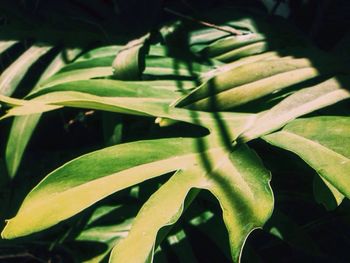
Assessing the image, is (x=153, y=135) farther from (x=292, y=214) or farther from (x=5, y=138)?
(x=5, y=138)

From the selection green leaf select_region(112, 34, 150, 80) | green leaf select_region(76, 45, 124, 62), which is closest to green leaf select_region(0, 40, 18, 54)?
green leaf select_region(76, 45, 124, 62)

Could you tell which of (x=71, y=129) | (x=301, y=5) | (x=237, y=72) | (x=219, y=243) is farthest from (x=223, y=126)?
(x=301, y=5)

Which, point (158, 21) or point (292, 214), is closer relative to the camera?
point (292, 214)

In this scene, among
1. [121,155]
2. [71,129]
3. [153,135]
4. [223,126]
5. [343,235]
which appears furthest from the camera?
[71,129]

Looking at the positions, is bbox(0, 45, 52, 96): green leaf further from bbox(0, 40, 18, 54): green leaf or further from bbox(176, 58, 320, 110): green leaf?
bbox(176, 58, 320, 110): green leaf

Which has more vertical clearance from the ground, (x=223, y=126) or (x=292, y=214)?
(x=223, y=126)
